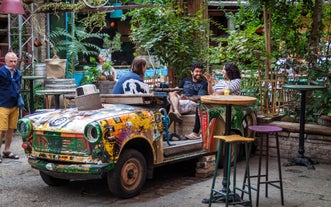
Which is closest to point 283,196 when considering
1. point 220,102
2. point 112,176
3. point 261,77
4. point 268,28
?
point 220,102

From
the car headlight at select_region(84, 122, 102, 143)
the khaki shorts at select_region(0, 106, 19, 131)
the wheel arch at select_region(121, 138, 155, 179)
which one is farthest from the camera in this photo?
the khaki shorts at select_region(0, 106, 19, 131)

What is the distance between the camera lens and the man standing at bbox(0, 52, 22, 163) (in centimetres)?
859

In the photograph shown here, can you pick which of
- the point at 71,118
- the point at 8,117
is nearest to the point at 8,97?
the point at 8,117

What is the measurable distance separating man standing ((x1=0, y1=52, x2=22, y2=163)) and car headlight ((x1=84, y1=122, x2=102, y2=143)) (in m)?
3.22

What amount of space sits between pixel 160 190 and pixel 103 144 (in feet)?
4.61

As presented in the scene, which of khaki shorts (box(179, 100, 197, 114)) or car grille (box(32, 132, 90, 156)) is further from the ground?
khaki shorts (box(179, 100, 197, 114))

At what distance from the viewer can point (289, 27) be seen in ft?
33.0

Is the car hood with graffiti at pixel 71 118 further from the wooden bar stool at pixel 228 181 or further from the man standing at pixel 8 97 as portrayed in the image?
the man standing at pixel 8 97

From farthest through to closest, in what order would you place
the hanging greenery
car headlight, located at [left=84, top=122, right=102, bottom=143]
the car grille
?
the hanging greenery → the car grille → car headlight, located at [left=84, top=122, right=102, bottom=143]

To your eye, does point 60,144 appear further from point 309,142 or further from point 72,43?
point 72,43

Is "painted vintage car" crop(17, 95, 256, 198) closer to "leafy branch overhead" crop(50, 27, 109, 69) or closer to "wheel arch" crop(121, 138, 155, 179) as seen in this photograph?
"wheel arch" crop(121, 138, 155, 179)

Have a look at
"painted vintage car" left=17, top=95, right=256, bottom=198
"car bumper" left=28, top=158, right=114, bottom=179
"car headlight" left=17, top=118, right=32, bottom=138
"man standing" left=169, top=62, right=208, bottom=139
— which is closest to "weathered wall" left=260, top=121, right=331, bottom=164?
"man standing" left=169, top=62, right=208, bottom=139

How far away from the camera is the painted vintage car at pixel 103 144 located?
5953 millimetres

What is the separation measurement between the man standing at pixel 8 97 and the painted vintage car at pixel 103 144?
1.86 meters
